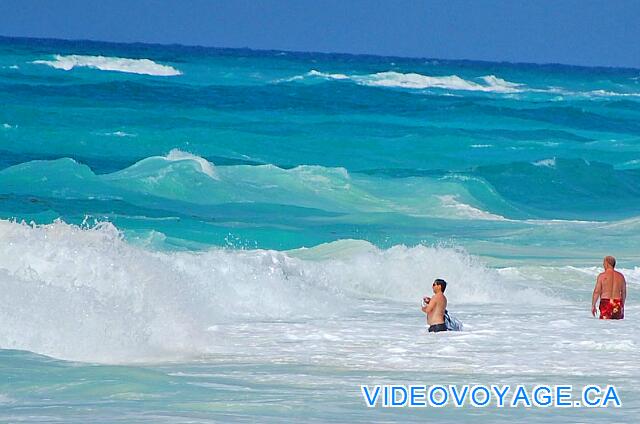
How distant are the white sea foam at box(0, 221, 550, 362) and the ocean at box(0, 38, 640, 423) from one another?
0.03 meters

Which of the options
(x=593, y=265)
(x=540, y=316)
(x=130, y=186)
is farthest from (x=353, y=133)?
(x=540, y=316)

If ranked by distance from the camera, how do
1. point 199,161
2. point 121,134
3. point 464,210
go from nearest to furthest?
1. point 464,210
2. point 199,161
3. point 121,134

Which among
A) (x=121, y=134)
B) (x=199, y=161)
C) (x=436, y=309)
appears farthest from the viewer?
(x=121, y=134)

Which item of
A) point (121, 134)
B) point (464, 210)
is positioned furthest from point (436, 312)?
point (121, 134)

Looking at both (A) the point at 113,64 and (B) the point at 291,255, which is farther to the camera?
(A) the point at 113,64

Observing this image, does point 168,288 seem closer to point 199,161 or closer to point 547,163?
point 199,161

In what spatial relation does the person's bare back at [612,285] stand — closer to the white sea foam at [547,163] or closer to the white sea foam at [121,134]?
the white sea foam at [547,163]

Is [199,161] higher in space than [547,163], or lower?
lower

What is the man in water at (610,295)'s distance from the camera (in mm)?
11133

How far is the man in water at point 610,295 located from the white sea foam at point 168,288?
5.45ft

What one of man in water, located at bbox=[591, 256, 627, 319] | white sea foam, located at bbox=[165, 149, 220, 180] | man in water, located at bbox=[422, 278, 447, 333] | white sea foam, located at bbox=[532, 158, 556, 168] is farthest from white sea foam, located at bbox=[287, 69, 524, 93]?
man in water, located at bbox=[422, 278, 447, 333]

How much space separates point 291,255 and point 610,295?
514cm

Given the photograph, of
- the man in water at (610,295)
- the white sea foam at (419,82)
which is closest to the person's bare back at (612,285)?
the man in water at (610,295)

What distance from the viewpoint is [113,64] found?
5588cm
